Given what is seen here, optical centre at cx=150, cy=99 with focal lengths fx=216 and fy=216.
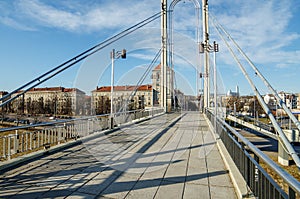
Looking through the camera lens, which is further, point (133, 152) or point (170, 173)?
point (133, 152)

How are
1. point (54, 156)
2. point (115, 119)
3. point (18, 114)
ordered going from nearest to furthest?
point (54, 156)
point (115, 119)
point (18, 114)

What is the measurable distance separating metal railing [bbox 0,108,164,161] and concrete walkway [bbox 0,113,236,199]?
0.80m

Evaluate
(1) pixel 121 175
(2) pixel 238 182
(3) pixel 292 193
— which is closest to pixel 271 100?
(2) pixel 238 182

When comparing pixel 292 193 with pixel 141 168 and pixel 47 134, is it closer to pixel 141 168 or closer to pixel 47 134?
pixel 141 168

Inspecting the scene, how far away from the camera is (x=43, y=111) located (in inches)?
1588

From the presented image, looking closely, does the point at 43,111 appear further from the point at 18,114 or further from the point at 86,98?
the point at 86,98

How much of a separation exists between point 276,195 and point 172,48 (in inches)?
729

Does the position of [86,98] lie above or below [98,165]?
above

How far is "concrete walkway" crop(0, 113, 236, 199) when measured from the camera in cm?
244

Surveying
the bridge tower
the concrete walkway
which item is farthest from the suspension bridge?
the bridge tower

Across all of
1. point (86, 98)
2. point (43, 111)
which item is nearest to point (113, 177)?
point (86, 98)

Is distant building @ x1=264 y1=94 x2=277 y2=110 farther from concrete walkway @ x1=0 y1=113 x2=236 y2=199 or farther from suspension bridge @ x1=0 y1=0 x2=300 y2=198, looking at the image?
concrete walkway @ x1=0 y1=113 x2=236 y2=199

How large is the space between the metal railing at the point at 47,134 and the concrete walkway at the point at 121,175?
2.62 feet

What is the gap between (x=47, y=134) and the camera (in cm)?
530
